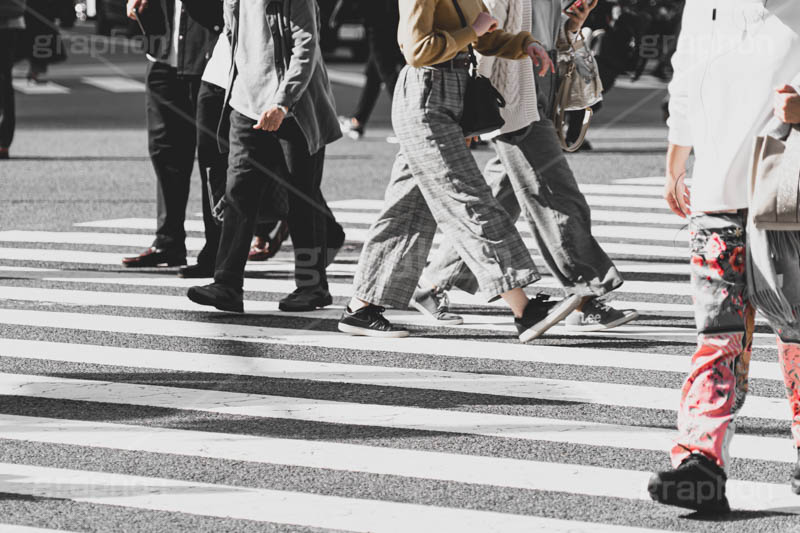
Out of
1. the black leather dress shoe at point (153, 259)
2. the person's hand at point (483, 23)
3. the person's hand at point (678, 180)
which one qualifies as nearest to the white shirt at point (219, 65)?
the black leather dress shoe at point (153, 259)

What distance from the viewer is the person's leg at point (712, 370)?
4.44 m

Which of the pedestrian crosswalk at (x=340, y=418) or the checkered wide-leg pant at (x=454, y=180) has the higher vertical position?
the checkered wide-leg pant at (x=454, y=180)

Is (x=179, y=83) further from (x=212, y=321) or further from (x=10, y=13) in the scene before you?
(x=10, y=13)

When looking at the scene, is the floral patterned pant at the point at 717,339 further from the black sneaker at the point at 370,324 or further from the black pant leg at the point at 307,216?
the black pant leg at the point at 307,216

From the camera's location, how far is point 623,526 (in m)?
4.34

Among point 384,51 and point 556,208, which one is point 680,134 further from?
point 384,51

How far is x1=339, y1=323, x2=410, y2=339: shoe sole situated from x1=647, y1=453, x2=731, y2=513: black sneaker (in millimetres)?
2683

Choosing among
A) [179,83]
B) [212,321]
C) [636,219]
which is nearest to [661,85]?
[636,219]

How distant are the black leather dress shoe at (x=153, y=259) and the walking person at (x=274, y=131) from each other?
144 centimetres

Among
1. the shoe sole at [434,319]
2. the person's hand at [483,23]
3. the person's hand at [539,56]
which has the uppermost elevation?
the person's hand at [483,23]

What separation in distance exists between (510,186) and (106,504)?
10.8 ft

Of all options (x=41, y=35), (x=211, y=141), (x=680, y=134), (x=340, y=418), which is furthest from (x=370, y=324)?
(x=41, y=35)

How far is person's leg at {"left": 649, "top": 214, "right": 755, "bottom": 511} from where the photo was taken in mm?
4441

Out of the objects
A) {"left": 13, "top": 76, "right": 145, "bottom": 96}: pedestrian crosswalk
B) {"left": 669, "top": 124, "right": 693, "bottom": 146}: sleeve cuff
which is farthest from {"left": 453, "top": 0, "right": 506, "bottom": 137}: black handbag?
{"left": 13, "top": 76, "right": 145, "bottom": 96}: pedestrian crosswalk
